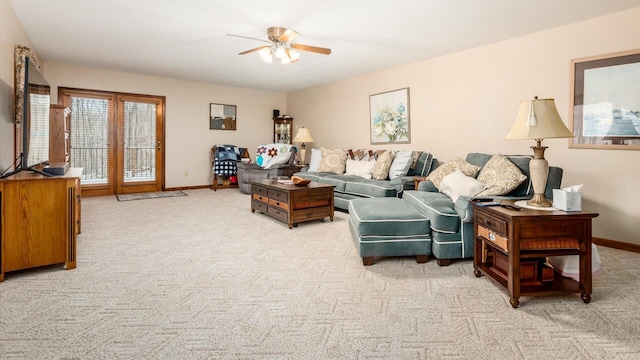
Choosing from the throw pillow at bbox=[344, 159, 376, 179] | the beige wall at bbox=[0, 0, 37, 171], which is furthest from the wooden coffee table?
the beige wall at bbox=[0, 0, 37, 171]

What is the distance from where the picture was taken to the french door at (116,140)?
6125 millimetres

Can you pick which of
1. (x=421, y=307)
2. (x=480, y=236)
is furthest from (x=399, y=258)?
(x=421, y=307)

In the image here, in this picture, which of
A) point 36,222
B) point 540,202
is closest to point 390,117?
point 540,202

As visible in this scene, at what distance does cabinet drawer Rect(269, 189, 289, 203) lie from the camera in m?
4.07

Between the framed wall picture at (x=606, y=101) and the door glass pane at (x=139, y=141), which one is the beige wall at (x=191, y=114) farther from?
the framed wall picture at (x=606, y=101)

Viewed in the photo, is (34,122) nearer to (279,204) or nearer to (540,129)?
(279,204)

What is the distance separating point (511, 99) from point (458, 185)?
1819mm

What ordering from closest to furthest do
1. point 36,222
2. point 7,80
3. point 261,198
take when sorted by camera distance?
point 36,222, point 7,80, point 261,198

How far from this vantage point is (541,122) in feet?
7.30

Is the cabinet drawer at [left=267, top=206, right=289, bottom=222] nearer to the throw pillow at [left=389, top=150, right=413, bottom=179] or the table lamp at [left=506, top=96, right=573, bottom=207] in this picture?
the throw pillow at [left=389, top=150, right=413, bottom=179]

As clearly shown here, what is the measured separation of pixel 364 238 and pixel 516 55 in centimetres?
317

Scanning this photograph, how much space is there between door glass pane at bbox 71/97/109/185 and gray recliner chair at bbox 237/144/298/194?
2.50 meters

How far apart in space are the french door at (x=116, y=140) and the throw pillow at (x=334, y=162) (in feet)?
11.4

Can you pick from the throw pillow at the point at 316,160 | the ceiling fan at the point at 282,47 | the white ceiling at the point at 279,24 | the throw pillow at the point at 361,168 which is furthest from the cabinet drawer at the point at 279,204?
the white ceiling at the point at 279,24
